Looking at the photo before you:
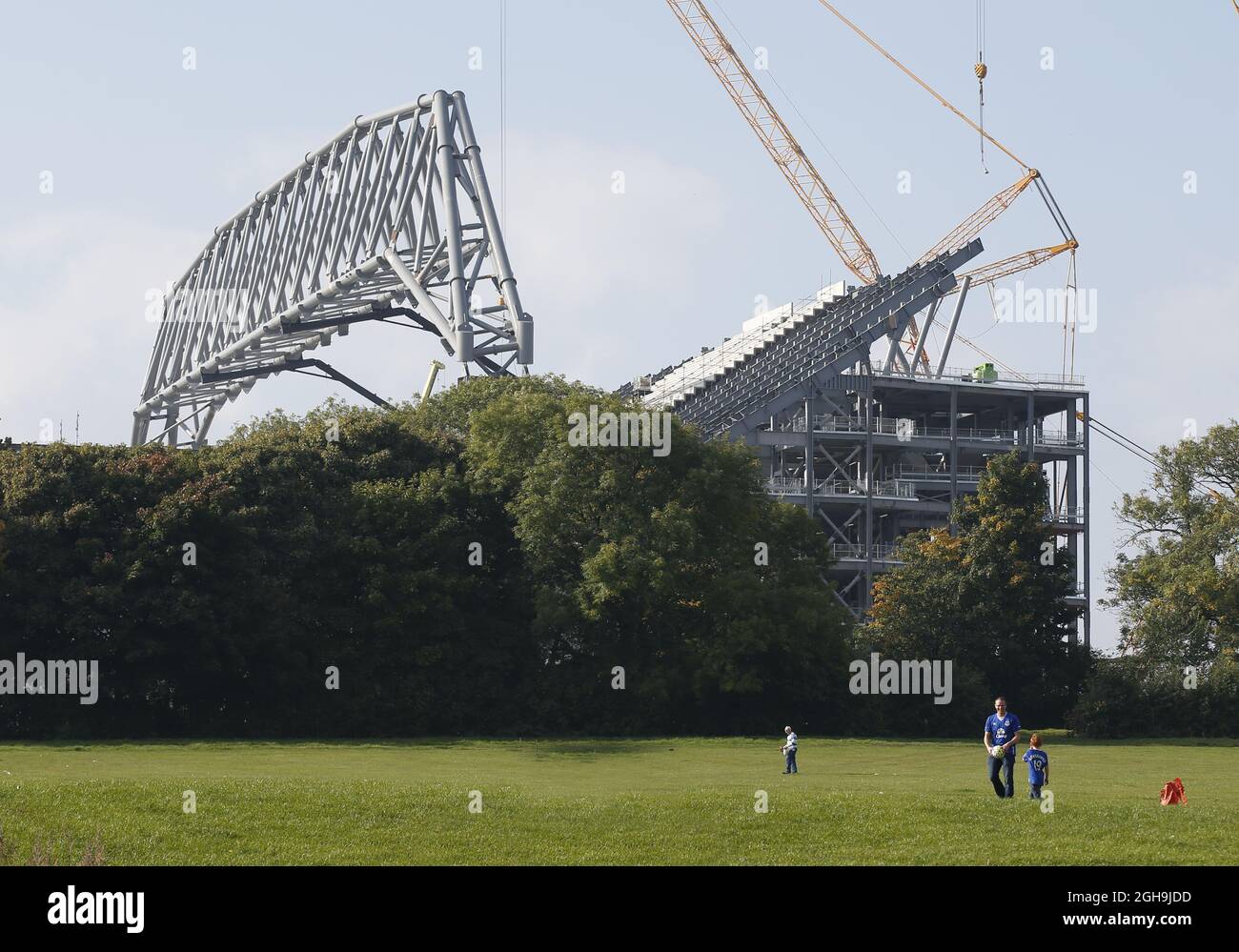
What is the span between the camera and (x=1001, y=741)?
36.0 metres

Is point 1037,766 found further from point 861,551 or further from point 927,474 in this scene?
point 927,474

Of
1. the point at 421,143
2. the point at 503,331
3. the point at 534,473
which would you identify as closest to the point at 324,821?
the point at 534,473

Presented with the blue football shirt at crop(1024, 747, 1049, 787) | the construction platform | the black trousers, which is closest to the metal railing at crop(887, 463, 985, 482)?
the construction platform

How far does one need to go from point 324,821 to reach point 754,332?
8748 centimetres

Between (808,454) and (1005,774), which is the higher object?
(808,454)

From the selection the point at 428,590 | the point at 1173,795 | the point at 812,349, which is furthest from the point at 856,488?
the point at 1173,795

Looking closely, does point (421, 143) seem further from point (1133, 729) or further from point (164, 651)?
point (1133, 729)

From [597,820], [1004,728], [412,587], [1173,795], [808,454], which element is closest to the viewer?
[597,820]

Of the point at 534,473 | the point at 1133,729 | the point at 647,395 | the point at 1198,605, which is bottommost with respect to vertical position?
the point at 1133,729

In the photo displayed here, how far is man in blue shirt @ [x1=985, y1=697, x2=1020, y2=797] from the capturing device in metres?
35.8

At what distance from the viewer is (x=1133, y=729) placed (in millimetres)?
78188
